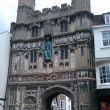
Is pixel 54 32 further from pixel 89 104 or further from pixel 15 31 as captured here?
pixel 89 104

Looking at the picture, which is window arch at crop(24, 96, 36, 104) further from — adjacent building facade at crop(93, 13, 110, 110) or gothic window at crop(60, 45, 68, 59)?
adjacent building facade at crop(93, 13, 110, 110)

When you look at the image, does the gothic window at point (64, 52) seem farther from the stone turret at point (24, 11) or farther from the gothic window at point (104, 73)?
the stone turret at point (24, 11)

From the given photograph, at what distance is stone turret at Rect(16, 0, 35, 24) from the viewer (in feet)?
85.4

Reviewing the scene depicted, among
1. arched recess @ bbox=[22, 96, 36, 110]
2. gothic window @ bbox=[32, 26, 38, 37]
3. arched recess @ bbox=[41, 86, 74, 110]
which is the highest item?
gothic window @ bbox=[32, 26, 38, 37]

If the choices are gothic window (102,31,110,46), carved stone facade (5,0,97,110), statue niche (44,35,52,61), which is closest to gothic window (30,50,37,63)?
carved stone facade (5,0,97,110)

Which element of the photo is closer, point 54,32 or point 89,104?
point 89,104

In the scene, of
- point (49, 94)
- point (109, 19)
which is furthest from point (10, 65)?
point (109, 19)

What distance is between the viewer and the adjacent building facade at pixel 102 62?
19938 mm

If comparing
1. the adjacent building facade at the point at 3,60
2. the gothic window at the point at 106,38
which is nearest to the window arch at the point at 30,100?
the adjacent building facade at the point at 3,60

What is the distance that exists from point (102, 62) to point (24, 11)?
1067cm

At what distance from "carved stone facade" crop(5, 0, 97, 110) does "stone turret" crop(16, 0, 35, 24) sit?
0.11m

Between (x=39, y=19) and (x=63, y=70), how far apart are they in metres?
6.66

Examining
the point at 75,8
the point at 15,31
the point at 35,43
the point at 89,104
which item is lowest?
the point at 89,104

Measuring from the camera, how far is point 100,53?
69.1 feet
